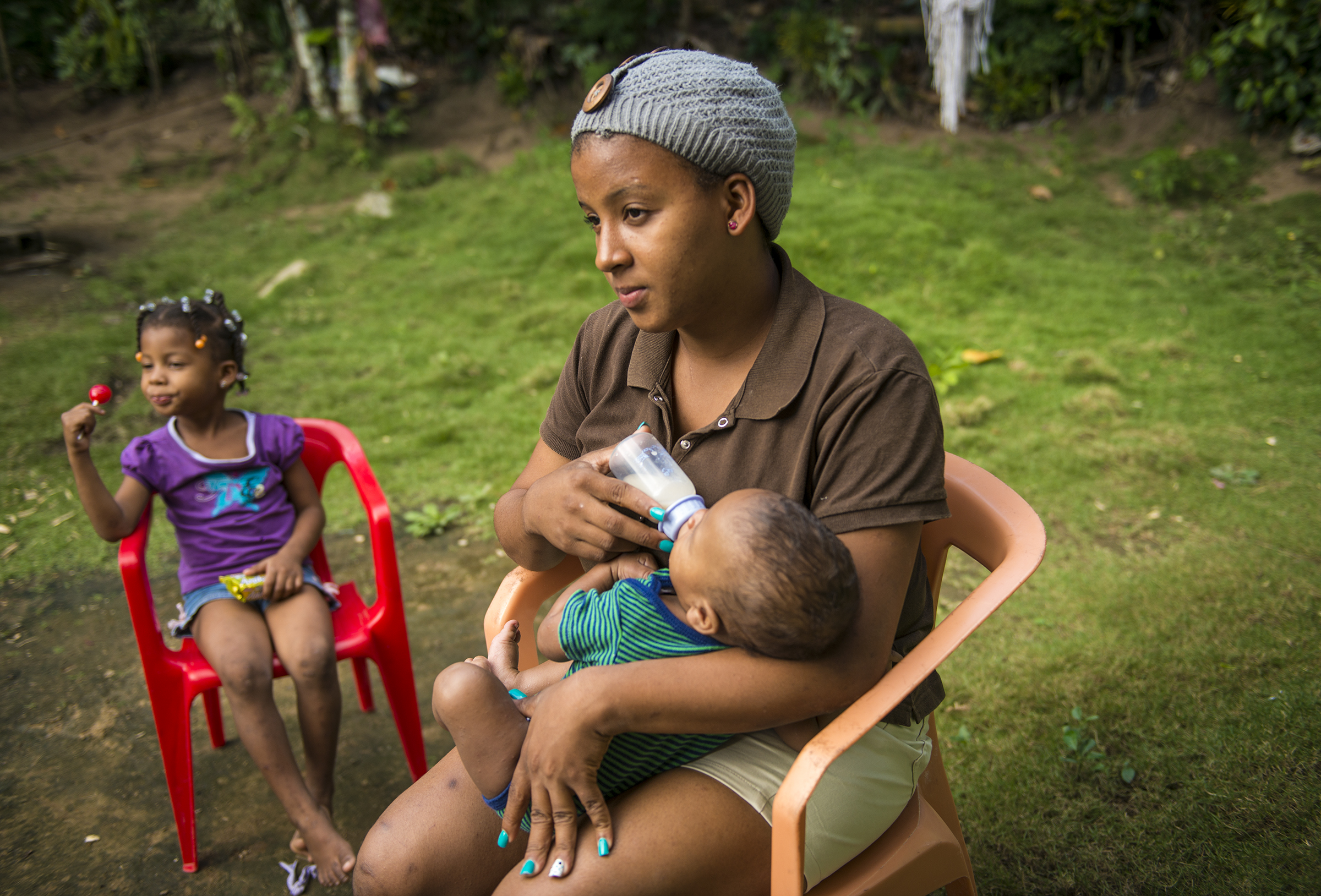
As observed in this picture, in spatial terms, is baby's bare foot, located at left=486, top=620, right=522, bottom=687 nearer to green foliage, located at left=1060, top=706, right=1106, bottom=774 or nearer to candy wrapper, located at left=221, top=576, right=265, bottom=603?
candy wrapper, located at left=221, top=576, right=265, bottom=603

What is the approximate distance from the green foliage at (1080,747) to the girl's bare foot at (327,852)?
1.91m

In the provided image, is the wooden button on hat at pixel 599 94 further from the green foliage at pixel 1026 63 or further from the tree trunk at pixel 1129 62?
the tree trunk at pixel 1129 62

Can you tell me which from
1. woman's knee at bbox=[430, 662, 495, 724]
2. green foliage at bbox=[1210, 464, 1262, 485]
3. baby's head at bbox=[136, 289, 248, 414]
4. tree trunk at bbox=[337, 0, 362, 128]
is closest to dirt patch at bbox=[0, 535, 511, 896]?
baby's head at bbox=[136, 289, 248, 414]

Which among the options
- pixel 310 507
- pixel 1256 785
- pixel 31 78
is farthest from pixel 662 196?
pixel 31 78

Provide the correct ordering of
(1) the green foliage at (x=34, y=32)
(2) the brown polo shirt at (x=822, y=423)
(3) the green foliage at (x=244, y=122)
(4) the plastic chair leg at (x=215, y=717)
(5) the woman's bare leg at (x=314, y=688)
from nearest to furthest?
(2) the brown polo shirt at (x=822, y=423) → (5) the woman's bare leg at (x=314, y=688) → (4) the plastic chair leg at (x=215, y=717) → (3) the green foliage at (x=244, y=122) → (1) the green foliage at (x=34, y=32)

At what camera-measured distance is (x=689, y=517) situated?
153cm

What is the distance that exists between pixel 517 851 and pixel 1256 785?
6.01 ft

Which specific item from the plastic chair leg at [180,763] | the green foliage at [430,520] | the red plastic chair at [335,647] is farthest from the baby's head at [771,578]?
the green foliage at [430,520]

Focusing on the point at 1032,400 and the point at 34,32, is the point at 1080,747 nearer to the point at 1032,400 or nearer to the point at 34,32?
the point at 1032,400

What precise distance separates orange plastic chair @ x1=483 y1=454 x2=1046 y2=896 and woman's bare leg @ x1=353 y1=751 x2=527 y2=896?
39cm

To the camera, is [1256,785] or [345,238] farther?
[345,238]

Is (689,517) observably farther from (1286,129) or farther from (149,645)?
(1286,129)

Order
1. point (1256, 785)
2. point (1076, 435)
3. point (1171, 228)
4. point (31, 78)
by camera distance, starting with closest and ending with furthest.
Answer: point (1256, 785), point (1076, 435), point (1171, 228), point (31, 78)

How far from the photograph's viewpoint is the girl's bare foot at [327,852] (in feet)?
7.37
